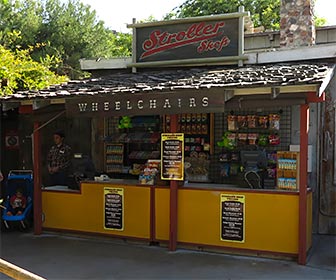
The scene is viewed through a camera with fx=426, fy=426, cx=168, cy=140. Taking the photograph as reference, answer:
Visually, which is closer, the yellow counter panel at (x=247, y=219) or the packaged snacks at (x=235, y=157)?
the yellow counter panel at (x=247, y=219)

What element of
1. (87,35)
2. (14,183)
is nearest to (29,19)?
(87,35)

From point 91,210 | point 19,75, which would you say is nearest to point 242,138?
point 91,210

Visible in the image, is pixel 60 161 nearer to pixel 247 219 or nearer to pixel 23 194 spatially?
pixel 23 194

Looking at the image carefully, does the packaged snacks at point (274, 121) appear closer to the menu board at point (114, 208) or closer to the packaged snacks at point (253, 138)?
the packaged snacks at point (253, 138)

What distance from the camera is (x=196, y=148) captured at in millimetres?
9133

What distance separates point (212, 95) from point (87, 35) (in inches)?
934

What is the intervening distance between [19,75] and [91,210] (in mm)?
3629

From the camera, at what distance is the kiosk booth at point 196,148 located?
6152 millimetres

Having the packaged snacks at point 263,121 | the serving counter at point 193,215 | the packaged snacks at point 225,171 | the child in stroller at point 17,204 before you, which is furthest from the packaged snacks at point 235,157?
the child in stroller at point 17,204

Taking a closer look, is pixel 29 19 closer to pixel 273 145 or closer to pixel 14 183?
pixel 14 183

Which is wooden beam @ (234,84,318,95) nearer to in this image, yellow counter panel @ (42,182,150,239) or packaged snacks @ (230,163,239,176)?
yellow counter panel @ (42,182,150,239)

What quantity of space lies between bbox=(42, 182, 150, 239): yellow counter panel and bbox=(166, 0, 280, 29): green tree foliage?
18.6 m

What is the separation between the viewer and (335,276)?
5.70 m

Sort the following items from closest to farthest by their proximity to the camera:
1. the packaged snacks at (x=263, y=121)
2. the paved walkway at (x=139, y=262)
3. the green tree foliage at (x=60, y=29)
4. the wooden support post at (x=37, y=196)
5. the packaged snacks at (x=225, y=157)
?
1. the paved walkway at (x=139, y=262)
2. the wooden support post at (x=37, y=196)
3. the packaged snacks at (x=263, y=121)
4. the packaged snacks at (x=225, y=157)
5. the green tree foliage at (x=60, y=29)
